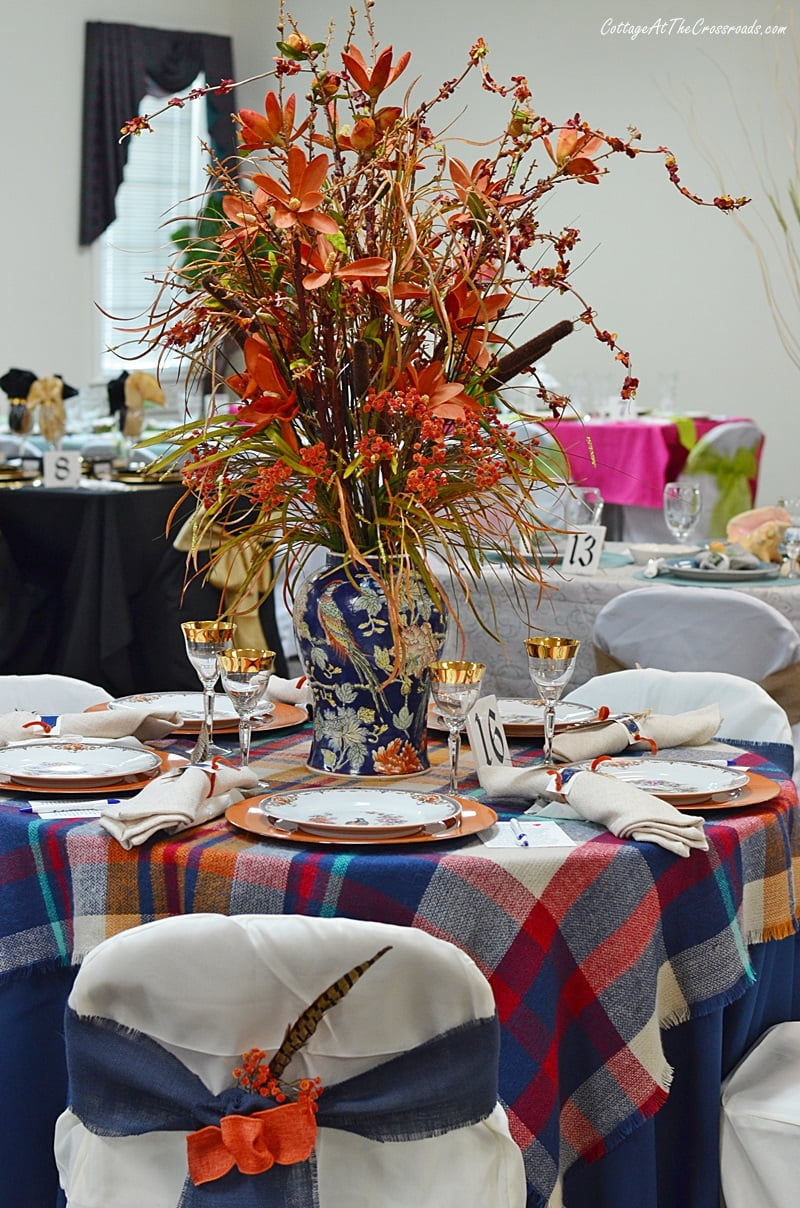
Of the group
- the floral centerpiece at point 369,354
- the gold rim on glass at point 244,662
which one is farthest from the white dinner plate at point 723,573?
the gold rim on glass at point 244,662

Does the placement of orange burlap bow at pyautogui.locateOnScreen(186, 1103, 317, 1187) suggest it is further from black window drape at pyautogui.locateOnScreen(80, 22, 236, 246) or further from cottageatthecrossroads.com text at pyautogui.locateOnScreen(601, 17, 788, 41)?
black window drape at pyautogui.locateOnScreen(80, 22, 236, 246)

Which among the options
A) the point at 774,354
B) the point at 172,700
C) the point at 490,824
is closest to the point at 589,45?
the point at 774,354

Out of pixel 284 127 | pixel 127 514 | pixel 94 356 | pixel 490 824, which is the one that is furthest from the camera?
pixel 94 356

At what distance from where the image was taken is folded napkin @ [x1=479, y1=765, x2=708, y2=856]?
4.83ft

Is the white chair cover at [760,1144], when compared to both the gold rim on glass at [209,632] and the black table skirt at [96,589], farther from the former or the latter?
the black table skirt at [96,589]

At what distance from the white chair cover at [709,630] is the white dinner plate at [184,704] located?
1.06 metres

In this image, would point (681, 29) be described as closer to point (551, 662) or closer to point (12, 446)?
point (12, 446)

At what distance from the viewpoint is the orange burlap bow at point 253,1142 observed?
3.67 feet

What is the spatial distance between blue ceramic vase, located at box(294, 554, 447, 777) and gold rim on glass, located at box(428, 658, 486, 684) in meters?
0.06

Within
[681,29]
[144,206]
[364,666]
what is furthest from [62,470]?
[144,206]

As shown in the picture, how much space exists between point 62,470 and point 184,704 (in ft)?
7.89

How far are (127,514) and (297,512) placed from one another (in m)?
2.43

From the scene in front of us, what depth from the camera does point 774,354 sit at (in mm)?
8008

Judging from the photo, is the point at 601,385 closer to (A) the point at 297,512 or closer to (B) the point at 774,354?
(B) the point at 774,354
